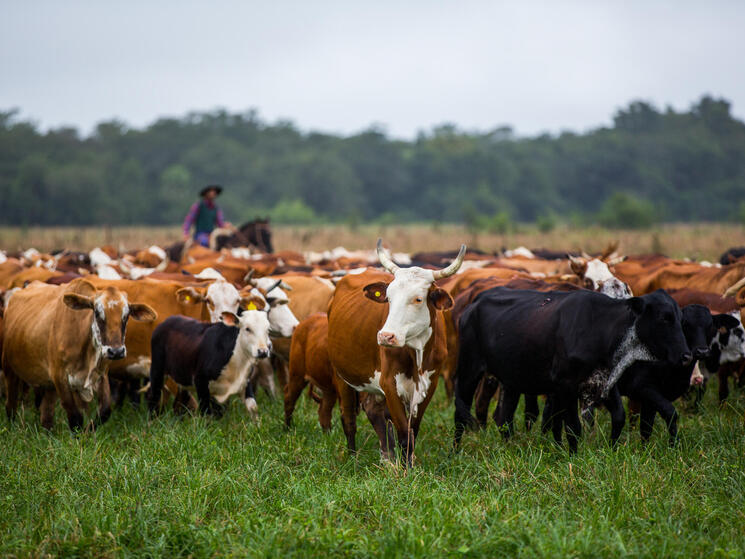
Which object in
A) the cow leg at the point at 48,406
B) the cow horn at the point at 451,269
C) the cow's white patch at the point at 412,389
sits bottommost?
the cow leg at the point at 48,406

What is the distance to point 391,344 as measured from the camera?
575 cm

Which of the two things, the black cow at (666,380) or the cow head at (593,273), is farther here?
the cow head at (593,273)

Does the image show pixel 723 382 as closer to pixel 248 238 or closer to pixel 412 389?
pixel 412 389

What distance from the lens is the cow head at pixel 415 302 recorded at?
5984mm

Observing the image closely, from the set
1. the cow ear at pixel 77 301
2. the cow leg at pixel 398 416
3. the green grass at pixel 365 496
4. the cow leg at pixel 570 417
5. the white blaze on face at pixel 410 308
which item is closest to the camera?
the green grass at pixel 365 496

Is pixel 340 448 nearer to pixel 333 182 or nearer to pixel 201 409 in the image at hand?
pixel 201 409

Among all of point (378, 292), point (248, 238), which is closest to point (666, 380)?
point (378, 292)

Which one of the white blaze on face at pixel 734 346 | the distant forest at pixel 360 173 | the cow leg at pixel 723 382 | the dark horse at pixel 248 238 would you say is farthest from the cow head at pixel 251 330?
the distant forest at pixel 360 173

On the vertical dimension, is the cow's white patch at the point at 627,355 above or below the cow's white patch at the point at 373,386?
above

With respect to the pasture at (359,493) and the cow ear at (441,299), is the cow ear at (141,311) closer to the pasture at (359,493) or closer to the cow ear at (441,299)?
the pasture at (359,493)

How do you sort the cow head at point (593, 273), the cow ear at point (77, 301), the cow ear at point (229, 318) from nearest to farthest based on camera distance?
the cow ear at point (77, 301) → the cow ear at point (229, 318) → the cow head at point (593, 273)

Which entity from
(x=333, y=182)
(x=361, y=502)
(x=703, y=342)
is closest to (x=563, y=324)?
(x=703, y=342)

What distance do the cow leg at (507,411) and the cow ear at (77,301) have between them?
363 cm

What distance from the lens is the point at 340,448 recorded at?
23.4 ft
